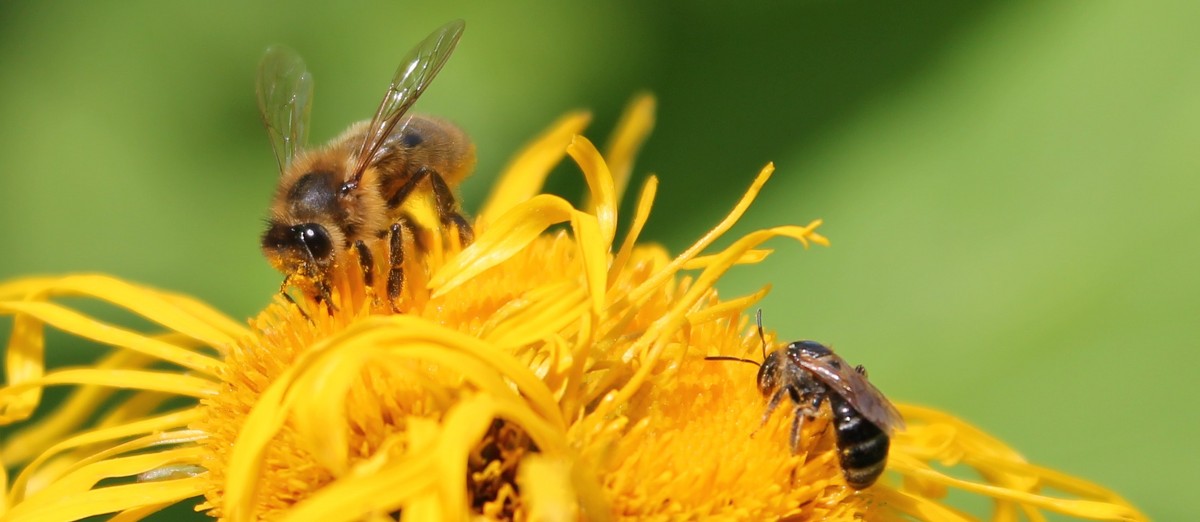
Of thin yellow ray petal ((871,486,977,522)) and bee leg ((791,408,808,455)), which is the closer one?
bee leg ((791,408,808,455))

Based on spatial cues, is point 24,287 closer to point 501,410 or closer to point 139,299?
point 139,299

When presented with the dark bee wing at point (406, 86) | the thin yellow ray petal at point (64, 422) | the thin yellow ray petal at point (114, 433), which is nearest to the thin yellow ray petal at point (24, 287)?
the thin yellow ray petal at point (64, 422)

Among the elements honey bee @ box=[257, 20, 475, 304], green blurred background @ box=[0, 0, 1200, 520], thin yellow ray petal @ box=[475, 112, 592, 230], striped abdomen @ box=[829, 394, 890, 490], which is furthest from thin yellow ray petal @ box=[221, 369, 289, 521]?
green blurred background @ box=[0, 0, 1200, 520]

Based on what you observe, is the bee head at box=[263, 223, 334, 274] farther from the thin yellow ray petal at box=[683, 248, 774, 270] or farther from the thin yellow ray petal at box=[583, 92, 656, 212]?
the thin yellow ray petal at box=[583, 92, 656, 212]

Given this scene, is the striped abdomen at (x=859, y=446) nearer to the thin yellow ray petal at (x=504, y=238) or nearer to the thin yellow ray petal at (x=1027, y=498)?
the thin yellow ray petal at (x=1027, y=498)

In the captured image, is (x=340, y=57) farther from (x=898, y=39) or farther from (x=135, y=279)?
(x=898, y=39)

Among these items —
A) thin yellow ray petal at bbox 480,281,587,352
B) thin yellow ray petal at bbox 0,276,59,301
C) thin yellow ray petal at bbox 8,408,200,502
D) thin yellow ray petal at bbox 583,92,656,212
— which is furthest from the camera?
thin yellow ray petal at bbox 583,92,656,212
